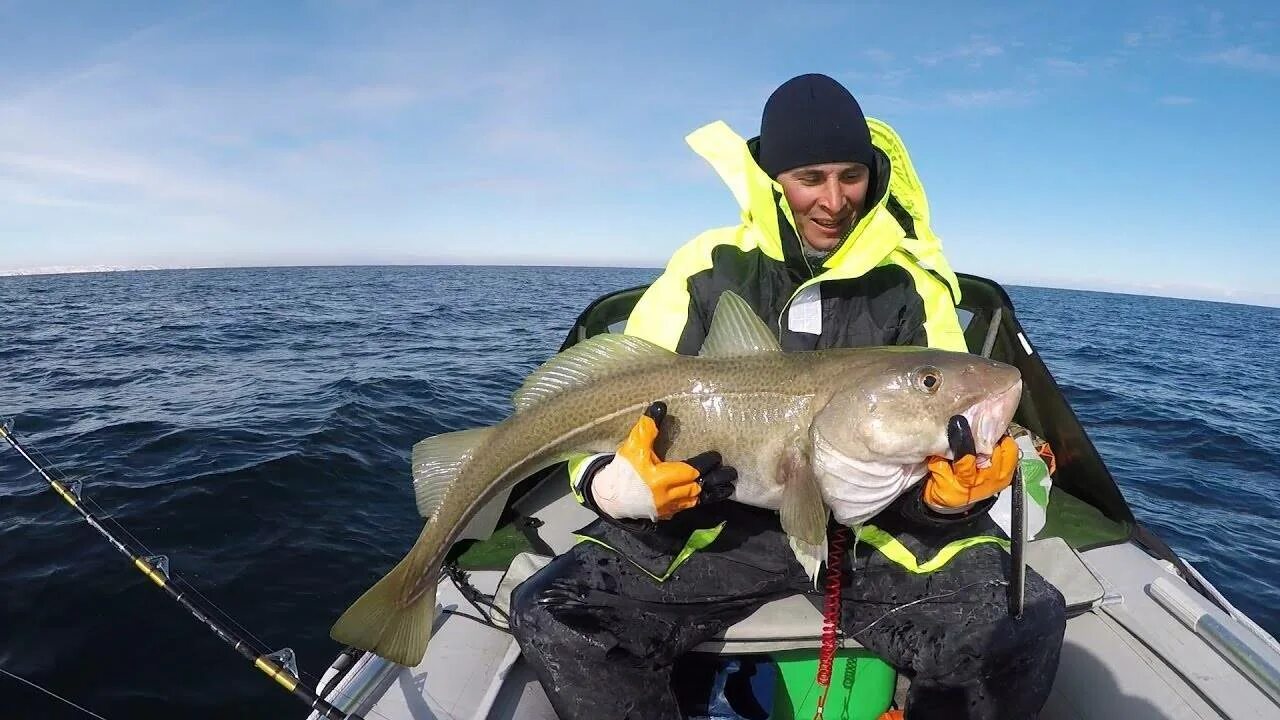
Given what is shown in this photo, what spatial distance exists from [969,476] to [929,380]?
0.39 m

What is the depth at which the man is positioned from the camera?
2.80m

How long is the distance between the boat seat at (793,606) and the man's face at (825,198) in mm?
1922

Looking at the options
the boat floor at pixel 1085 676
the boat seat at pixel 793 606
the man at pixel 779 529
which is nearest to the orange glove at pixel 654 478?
the man at pixel 779 529

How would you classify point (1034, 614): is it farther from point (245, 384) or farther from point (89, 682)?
point (245, 384)

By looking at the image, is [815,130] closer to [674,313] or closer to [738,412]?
[674,313]

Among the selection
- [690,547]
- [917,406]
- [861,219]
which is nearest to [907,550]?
[917,406]

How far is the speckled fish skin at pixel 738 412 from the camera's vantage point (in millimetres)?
2518

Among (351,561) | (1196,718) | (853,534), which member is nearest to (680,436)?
(853,534)

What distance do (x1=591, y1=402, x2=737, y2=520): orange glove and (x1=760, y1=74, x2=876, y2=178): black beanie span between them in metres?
1.59

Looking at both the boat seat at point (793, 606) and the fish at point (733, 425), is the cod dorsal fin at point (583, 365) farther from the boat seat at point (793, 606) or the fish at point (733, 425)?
the boat seat at point (793, 606)

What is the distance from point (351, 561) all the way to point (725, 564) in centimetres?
459

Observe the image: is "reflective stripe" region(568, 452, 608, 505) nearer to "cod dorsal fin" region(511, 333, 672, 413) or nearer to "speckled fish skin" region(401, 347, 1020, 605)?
"speckled fish skin" region(401, 347, 1020, 605)

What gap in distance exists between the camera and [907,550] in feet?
9.78

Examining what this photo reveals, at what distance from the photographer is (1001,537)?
318cm
